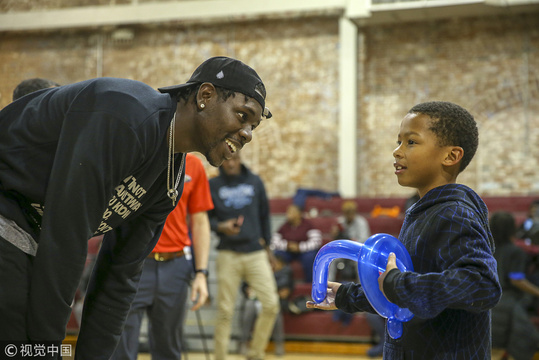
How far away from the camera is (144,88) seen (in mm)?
2035

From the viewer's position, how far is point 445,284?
188 centimetres

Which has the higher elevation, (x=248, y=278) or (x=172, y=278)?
(x=172, y=278)

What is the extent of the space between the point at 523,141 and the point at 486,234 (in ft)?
31.2

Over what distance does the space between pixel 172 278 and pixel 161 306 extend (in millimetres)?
189

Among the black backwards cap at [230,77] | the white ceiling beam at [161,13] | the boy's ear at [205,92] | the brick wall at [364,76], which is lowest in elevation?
the boy's ear at [205,92]

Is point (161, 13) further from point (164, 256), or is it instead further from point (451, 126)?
point (451, 126)

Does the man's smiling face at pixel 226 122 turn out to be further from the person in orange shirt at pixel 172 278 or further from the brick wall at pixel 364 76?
the brick wall at pixel 364 76

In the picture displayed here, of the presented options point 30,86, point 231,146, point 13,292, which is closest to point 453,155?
point 231,146

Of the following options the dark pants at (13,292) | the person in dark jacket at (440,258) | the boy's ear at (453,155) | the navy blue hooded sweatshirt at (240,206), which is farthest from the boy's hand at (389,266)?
the navy blue hooded sweatshirt at (240,206)

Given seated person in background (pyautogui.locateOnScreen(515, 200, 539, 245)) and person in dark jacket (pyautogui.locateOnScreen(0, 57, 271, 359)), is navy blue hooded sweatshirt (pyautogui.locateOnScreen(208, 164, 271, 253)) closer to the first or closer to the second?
seated person in background (pyautogui.locateOnScreen(515, 200, 539, 245))

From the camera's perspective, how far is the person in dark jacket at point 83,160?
5.94ft

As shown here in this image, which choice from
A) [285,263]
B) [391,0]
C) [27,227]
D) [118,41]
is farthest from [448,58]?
[27,227]

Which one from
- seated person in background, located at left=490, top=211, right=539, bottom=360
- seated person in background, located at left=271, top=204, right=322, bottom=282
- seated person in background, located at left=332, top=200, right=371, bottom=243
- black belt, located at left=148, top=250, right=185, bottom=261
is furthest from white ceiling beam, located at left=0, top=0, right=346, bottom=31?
black belt, located at left=148, top=250, right=185, bottom=261

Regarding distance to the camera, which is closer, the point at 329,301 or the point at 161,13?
the point at 329,301
